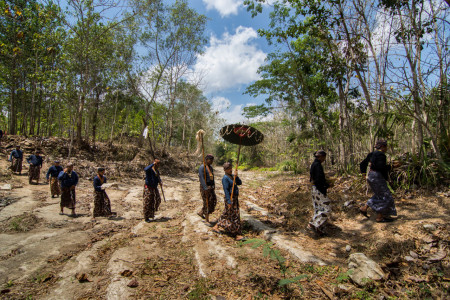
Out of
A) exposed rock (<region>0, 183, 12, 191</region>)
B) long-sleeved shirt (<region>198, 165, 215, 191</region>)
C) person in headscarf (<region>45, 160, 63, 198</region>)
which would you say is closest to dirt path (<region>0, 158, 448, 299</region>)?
long-sleeved shirt (<region>198, 165, 215, 191</region>)

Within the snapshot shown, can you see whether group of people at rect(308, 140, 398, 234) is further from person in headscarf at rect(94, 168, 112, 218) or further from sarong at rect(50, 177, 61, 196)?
sarong at rect(50, 177, 61, 196)

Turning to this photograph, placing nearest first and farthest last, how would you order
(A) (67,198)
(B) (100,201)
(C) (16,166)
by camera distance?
(B) (100,201)
(A) (67,198)
(C) (16,166)

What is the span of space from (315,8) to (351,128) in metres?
4.33

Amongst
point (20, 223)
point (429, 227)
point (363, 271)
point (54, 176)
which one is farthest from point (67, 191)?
point (429, 227)

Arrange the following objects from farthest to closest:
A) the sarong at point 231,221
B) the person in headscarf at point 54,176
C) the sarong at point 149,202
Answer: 1. the person in headscarf at point 54,176
2. the sarong at point 149,202
3. the sarong at point 231,221

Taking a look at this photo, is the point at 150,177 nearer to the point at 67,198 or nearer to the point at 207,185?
the point at 207,185

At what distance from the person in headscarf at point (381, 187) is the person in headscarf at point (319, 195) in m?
0.88

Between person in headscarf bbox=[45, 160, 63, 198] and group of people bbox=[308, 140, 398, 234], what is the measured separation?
28.4 ft

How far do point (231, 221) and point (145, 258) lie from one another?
1866 millimetres

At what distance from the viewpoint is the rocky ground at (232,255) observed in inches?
112

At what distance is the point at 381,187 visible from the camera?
4.53 meters

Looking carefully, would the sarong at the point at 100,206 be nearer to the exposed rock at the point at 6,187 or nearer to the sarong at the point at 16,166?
the exposed rock at the point at 6,187

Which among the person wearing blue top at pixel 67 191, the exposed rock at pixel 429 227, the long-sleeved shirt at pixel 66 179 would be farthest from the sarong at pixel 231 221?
the long-sleeved shirt at pixel 66 179

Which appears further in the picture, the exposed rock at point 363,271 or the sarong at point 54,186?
the sarong at point 54,186
